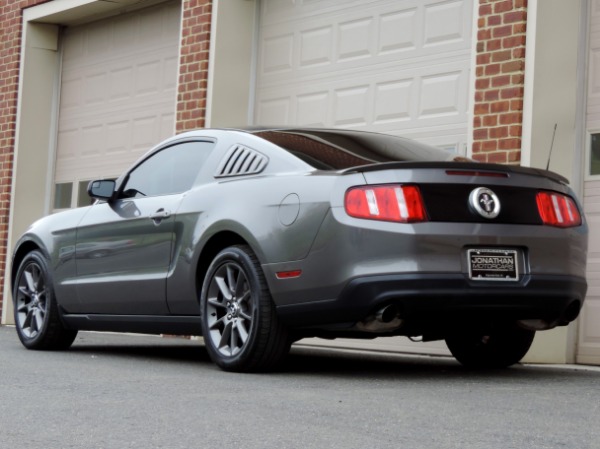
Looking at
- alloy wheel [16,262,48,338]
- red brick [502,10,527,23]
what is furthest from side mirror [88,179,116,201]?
red brick [502,10,527,23]

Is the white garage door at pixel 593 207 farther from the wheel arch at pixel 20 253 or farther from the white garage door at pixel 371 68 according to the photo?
the wheel arch at pixel 20 253

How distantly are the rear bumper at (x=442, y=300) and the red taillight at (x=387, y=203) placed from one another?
12.4 inches

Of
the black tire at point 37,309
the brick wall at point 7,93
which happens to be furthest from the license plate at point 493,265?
the brick wall at point 7,93

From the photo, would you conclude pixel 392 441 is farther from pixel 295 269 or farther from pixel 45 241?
pixel 45 241

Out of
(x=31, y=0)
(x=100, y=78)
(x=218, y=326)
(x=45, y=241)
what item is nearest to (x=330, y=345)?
(x=45, y=241)

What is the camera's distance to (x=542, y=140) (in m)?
9.17

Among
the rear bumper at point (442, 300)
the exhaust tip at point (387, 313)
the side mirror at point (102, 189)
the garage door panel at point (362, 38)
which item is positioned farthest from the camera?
the garage door panel at point (362, 38)

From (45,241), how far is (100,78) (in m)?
6.31

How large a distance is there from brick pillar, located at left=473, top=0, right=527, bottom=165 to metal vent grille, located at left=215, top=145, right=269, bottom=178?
2.48 metres

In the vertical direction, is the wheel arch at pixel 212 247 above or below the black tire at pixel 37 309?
above

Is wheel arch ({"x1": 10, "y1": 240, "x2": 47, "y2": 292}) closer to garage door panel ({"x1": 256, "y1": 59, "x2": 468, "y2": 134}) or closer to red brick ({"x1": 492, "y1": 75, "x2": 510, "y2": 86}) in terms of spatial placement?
garage door panel ({"x1": 256, "y1": 59, "x2": 468, "y2": 134})

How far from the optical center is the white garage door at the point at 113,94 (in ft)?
46.0

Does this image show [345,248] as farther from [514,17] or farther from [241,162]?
[514,17]

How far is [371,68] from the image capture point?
11.2 meters
